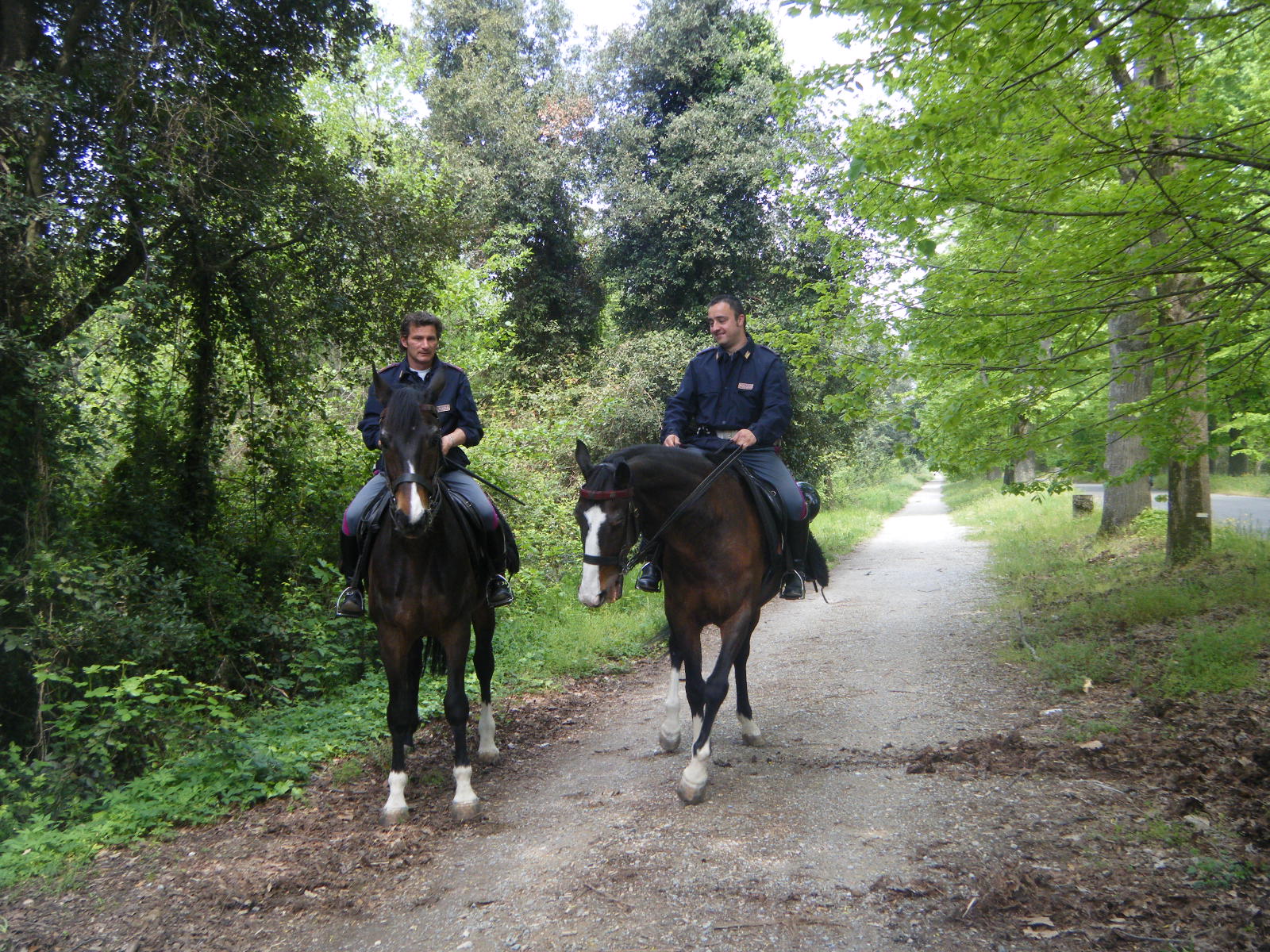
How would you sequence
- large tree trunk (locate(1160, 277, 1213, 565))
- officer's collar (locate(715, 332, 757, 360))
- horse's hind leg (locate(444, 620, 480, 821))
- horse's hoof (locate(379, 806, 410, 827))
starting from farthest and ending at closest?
large tree trunk (locate(1160, 277, 1213, 565)) → officer's collar (locate(715, 332, 757, 360)) → horse's hind leg (locate(444, 620, 480, 821)) → horse's hoof (locate(379, 806, 410, 827))

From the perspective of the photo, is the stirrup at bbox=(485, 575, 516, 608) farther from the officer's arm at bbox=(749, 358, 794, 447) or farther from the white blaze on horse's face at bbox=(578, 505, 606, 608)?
the officer's arm at bbox=(749, 358, 794, 447)

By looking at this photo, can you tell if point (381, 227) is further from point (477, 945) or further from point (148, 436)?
point (477, 945)

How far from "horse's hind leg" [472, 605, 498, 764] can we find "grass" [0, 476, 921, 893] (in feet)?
1.60

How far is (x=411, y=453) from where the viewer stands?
459 centimetres

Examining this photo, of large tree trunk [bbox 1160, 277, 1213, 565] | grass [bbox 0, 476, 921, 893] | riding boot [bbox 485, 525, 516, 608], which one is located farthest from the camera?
large tree trunk [bbox 1160, 277, 1213, 565]

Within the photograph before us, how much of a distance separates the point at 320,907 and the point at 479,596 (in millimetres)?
2252

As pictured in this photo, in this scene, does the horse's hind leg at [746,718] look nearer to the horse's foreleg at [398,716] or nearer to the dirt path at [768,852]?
the dirt path at [768,852]

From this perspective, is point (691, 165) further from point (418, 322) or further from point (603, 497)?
point (603, 497)

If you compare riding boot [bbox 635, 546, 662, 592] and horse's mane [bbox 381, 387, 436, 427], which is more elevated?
horse's mane [bbox 381, 387, 436, 427]

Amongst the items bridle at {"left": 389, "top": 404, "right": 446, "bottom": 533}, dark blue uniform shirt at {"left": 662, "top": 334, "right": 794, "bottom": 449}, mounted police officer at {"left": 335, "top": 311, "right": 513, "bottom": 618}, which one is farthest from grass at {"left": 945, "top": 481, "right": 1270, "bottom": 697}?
bridle at {"left": 389, "top": 404, "right": 446, "bottom": 533}

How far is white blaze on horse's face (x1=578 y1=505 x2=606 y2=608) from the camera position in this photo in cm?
473

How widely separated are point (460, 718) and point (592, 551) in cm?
139

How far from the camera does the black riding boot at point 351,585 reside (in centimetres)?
534

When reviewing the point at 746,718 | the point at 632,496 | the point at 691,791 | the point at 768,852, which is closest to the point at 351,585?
the point at 632,496
